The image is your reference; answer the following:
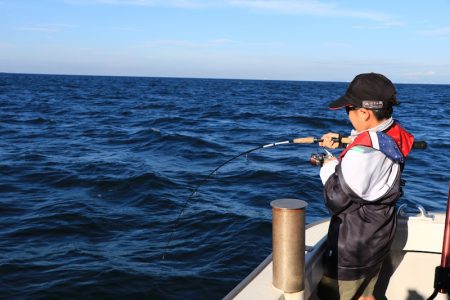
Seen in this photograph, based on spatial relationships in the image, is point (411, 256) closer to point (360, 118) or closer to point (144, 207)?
point (360, 118)

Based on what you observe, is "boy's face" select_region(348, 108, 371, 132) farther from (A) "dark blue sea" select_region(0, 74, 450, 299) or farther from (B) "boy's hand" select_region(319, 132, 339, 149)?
(A) "dark blue sea" select_region(0, 74, 450, 299)

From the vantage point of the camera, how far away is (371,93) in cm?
246

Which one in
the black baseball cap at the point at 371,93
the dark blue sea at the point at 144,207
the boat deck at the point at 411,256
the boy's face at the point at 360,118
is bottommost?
the dark blue sea at the point at 144,207

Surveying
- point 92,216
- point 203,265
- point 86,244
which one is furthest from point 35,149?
point 203,265

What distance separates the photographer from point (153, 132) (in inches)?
634

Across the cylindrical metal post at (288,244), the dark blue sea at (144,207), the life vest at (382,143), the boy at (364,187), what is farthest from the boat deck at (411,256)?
the dark blue sea at (144,207)

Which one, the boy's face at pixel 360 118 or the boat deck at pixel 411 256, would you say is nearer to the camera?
the boy's face at pixel 360 118

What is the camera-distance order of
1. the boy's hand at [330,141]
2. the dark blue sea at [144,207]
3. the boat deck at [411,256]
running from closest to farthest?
the boy's hand at [330,141]
the boat deck at [411,256]
the dark blue sea at [144,207]

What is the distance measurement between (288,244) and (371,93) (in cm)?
96

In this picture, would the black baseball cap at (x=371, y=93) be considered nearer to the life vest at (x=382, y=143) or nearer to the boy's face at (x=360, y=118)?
the boy's face at (x=360, y=118)

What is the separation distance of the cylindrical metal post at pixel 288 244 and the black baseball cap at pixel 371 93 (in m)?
0.70

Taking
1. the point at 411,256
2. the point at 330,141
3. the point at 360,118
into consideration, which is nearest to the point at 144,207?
the point at 411,256

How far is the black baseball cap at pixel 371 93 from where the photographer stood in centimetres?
245

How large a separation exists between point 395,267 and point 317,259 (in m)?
0.95
